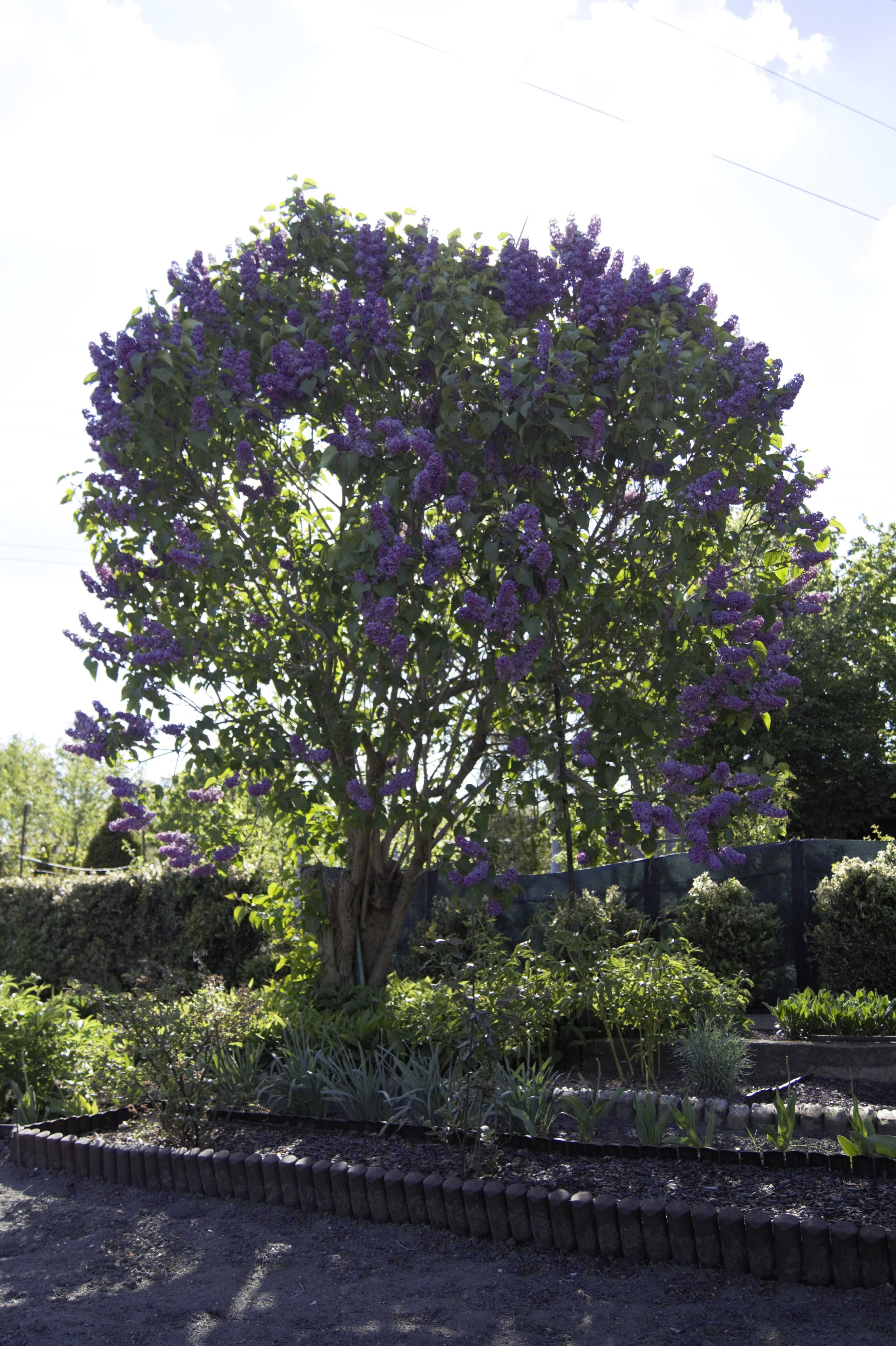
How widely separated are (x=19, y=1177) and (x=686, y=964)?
361 centimetres

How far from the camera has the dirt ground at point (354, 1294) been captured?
2859mm

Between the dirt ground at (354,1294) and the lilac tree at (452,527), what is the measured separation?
214 centimetres

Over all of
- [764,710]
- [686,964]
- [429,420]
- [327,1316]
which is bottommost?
[327,1316]

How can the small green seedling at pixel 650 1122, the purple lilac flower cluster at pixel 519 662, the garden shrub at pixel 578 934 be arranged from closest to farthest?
the small green seedling at pixel 650 1122
the purple lilac flower cluster at pixel 519 662
the garden shrub at pixel 578 934

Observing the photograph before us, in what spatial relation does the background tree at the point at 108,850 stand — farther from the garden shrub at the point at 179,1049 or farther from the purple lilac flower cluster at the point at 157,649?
the garden shrub at the point at 179,1049

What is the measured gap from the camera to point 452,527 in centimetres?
543

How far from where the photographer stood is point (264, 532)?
19.9ft

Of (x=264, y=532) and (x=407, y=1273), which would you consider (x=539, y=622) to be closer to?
(x=264, y=532)

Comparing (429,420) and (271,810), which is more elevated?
(429,420)

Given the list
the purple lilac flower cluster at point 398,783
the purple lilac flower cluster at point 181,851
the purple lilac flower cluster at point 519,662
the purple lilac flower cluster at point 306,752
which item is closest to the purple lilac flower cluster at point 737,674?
the purple lilac flower cluster at point 519,662

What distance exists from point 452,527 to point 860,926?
163 inches

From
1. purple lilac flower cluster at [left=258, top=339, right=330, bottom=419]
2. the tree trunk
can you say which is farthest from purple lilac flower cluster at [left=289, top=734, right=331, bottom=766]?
purple lilac flower cluster at [left=258, top=339, right=330, bottom=419]

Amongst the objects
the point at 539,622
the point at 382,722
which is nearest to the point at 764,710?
the point at 539,622

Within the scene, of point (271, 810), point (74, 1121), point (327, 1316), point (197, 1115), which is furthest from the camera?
point (271, 810)
